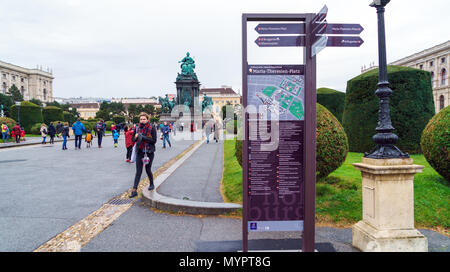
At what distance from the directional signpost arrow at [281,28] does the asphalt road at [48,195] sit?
378 centimetres

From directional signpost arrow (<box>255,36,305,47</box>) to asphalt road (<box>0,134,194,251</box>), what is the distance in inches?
145

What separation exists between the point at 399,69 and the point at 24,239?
10832 millimetres

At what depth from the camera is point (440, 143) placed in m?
5.27

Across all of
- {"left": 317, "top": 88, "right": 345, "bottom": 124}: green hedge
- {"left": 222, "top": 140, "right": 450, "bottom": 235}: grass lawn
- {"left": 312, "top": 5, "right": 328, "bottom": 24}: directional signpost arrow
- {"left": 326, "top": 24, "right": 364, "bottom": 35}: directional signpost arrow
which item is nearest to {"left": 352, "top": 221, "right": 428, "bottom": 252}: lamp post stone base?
{"left": 222, "top": 140, "right": 450, "bottom": 235}: grass lawn

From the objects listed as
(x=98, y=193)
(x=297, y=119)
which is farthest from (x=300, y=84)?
(x=98, y=193)

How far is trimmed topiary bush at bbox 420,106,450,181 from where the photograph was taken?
5.21 m

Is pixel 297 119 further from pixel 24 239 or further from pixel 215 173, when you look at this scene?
pixel 215 173

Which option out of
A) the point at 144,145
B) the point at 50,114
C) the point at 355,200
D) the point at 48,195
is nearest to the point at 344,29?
the point at 355,200

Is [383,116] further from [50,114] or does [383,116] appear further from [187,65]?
[187,65]

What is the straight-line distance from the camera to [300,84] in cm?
313

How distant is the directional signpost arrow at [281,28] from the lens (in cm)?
306

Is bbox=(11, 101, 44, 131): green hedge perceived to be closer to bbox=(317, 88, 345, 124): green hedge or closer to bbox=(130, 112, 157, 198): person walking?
bbox=(317, 88, 345, 124): green hedge

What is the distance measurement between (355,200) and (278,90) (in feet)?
9.60

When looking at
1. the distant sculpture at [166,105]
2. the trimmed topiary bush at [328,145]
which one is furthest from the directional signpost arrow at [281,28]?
the distant sculpture at [166,105]
